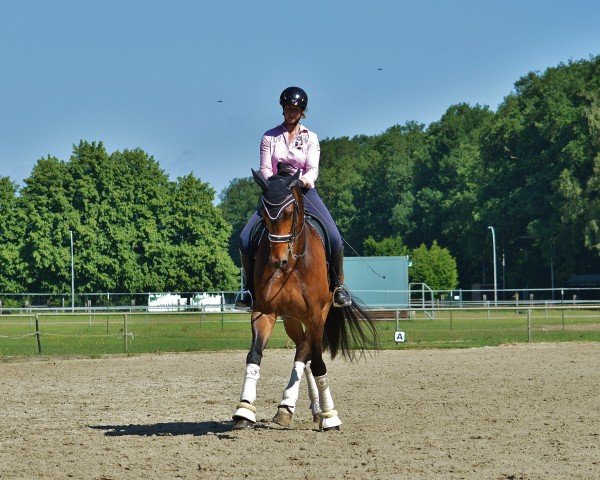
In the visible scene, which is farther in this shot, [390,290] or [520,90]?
[520,90]

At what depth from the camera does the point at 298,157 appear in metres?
11.3

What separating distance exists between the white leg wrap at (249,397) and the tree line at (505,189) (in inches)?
2233

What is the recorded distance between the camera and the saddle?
10.8 m

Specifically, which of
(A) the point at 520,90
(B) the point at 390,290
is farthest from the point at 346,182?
(B) the point at 390,290

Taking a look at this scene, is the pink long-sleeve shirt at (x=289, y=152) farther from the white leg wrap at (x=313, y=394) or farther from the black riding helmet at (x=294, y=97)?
the white leg wrap at (x=313, y=394)

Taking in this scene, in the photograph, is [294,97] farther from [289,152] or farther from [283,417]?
[283,417]

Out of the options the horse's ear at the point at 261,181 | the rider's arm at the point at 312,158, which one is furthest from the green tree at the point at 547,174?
the horse's ear at the point at 261,181

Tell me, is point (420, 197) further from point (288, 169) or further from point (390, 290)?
point (288, 169)

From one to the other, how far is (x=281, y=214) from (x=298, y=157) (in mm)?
1309

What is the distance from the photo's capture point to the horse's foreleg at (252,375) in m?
10.4

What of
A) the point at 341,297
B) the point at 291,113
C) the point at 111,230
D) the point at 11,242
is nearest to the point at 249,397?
the point at 341,297

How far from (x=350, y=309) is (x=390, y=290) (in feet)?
153

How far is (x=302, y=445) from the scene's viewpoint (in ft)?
31.6

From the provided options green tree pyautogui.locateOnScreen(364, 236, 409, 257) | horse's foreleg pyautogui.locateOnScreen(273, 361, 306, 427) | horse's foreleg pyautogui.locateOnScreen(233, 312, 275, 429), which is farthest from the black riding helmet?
green tree pyautogui.locateOnScreen(364, 236, 409, 257)
